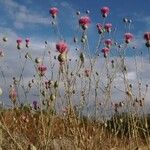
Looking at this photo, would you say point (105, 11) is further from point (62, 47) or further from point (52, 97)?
point (52, 97)

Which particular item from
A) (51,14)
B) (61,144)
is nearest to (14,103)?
(61,144)

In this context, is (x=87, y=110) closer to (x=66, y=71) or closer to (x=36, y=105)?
(x=36, y=105)

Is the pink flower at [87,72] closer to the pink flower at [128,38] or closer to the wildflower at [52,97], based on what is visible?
the pink flower at [128,38]

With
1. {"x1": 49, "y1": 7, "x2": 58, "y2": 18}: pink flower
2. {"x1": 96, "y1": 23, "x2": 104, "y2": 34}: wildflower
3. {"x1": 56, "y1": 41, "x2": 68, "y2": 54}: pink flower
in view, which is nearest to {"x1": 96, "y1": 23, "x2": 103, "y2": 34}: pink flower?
{"x1": 96, "y1": 23, "x2": 104, "y2": 34}: wildflower

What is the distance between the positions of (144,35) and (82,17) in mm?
741

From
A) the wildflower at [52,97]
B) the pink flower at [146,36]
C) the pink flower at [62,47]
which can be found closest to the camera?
the wildflower at [52,97]

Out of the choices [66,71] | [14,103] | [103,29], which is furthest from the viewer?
[14,103]

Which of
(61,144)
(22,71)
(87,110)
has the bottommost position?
(61,144)

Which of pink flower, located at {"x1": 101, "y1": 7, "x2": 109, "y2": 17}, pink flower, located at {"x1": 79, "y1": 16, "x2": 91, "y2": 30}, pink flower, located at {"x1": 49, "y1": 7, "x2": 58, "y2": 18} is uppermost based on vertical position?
pink flower, located at {"x1": 101, "y1": 7, "x2": 109, "y2": 17}

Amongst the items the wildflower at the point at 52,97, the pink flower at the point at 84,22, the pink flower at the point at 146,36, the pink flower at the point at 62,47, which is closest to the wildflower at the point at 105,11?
the pink flower at the point at 84,22

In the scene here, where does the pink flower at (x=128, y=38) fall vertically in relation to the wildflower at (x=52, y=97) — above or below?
above

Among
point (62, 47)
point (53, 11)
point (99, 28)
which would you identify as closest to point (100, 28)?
point (99, 28)

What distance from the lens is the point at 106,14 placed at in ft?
20.8

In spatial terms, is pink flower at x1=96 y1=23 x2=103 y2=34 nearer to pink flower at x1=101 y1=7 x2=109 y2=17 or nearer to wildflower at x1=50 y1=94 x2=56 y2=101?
→ pink flower at x1=101 y1=7 x2=109 y2=17
